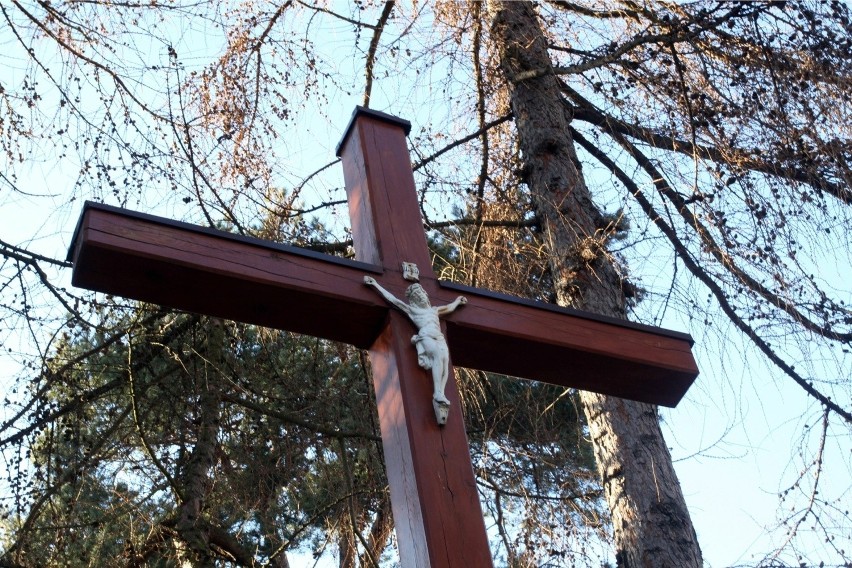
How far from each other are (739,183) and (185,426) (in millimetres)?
2454

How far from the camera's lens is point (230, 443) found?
517cm

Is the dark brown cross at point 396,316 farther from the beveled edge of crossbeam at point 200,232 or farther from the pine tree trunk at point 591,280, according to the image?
the pine tree trunk at point 591,280

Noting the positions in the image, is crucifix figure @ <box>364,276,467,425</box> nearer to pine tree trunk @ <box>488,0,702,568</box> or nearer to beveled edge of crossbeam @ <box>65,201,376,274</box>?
beveled edge of crossbeam @ <box>65,201,376,274</box>

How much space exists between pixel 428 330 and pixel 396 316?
0.10m

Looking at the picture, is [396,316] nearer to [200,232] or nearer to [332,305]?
[332,305]

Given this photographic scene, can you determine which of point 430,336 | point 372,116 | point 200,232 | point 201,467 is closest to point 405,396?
point 430,336

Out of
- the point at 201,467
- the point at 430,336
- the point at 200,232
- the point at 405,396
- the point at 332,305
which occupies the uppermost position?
the point at 201,467

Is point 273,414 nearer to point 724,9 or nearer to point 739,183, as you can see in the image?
point 739,183

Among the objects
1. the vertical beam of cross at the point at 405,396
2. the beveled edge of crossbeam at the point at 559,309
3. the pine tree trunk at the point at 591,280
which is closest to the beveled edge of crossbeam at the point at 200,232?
the vertical beam of cross at the point at 405,396

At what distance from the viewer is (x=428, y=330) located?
2.88 meters

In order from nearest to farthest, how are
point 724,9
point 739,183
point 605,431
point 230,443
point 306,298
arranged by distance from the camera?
point 306,298 → point 605,431 → point 739,183 → point 724,9 → point 230,443

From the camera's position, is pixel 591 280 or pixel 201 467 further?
pixel 201 467

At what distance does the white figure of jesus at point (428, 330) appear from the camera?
109 inches

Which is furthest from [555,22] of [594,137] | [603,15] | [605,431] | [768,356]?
[605,431]
